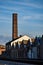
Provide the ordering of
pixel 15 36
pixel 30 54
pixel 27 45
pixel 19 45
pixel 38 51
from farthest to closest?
pixel 15 36 < pixel 19 45 < pixel 27 45 < pixel 30 54 < pixel 38 51

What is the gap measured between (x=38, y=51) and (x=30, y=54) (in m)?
6.18

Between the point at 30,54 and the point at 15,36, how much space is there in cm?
2141

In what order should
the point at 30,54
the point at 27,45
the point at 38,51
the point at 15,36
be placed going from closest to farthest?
the point at 38,51 < the point at 30,54 < the point at 27,45 < the point at 15,36

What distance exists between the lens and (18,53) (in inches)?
3999

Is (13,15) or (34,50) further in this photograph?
(13,15)

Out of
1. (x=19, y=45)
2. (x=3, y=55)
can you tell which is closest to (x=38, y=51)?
(x=19, y=45)

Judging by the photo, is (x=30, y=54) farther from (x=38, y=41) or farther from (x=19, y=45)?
(x=19, y=45)

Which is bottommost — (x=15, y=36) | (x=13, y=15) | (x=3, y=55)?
(x=3, y=55)

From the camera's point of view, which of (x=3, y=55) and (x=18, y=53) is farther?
(x=3, y=55)

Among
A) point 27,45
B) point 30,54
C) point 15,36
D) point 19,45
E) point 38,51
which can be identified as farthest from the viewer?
point 15,36

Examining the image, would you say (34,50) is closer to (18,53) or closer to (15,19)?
(18,53)

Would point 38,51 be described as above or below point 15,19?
below

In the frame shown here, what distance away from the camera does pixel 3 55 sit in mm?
116938

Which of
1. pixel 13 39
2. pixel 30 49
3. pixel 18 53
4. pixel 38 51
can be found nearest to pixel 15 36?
pixel 13 39
